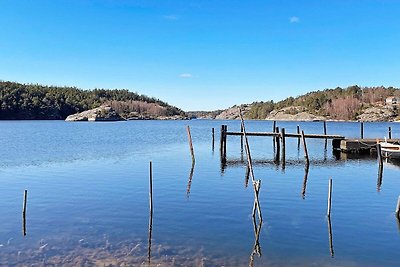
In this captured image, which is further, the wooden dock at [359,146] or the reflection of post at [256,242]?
the wooden dock at [359,146]

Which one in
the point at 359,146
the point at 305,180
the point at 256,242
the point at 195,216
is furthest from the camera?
the point at 359,146

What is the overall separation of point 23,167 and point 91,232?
2416 cm

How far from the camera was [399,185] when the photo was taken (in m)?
31.8

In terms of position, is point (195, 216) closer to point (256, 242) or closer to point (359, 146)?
point (256, 242)

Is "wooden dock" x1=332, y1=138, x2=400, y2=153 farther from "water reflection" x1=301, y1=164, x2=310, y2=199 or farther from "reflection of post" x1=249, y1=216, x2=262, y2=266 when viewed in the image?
"reflection of post" x1=249, y1=216, x2=262, y2=266

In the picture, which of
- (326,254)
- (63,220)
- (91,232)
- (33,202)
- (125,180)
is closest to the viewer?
(326,254)

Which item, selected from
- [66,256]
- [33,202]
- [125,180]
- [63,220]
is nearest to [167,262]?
[66,256]

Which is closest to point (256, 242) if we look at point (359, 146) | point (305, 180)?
point (305, 180)

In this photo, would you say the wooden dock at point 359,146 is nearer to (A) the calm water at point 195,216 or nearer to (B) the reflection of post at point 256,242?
(A) the calm water at point 195,216

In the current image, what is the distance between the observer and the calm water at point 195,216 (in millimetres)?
16344

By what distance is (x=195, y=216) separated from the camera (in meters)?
22.4

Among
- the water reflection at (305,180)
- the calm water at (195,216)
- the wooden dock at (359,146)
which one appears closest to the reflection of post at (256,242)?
the calm water at (195,216)

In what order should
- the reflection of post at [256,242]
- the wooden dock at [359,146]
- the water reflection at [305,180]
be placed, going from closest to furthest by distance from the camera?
the reflection of post at [256,242]
the water reflection at [305,180]
the wooden dock at [359,146]

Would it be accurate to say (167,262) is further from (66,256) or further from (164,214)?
(164,214)
